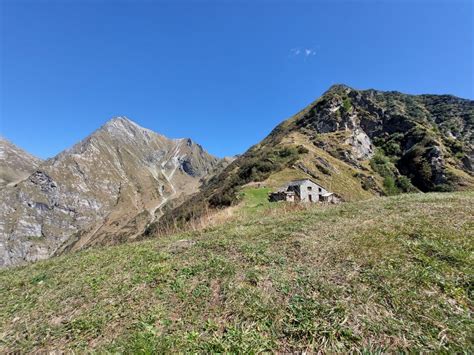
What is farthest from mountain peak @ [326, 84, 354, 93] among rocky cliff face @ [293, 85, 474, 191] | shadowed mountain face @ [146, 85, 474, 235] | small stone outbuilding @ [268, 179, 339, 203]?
small stone outbuilding @ [268, 179, 339, 203]

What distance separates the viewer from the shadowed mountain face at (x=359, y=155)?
4056 cm

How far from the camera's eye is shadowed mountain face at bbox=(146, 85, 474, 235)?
40.6 meters

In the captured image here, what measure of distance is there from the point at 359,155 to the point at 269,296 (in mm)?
67711

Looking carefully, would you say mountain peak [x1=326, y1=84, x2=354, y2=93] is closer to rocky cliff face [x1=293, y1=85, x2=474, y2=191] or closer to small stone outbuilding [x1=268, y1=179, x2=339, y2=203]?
rocky cliff face [x1=293, y1=85, x2=474, y2=191]

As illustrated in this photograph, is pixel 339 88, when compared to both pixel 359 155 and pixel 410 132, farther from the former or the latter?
pixel 359 155

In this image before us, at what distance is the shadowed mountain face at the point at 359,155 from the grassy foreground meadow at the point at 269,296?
20.5 m

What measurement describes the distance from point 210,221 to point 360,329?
295 inches

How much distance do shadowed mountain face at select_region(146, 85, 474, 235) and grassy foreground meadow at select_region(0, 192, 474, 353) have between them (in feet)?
67.3

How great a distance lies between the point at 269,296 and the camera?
3.86 m

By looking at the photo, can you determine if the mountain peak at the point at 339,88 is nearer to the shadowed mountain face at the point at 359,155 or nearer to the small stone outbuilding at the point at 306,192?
the shadowed mountain face at the point at 359,155

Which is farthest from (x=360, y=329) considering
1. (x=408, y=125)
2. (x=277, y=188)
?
(x=408, y=125)

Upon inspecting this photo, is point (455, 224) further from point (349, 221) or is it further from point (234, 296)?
point (234, 296)

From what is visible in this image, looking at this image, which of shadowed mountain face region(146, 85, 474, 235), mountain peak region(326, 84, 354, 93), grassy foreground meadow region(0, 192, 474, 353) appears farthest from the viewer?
mountain peak region(326, 84, 354, 93)

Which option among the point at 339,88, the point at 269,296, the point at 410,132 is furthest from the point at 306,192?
the point at 339,88
